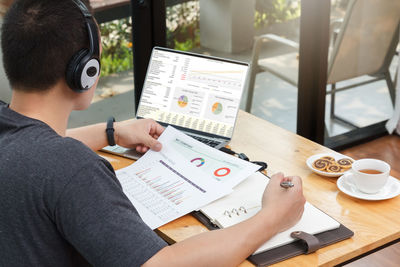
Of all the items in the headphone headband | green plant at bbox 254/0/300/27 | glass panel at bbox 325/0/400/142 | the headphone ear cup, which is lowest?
glass panel at bbox 325/0/400/142

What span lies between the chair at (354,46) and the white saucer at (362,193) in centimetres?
149

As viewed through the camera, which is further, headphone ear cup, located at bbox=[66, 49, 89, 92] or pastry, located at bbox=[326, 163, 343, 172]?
pastry, located at bbox=[326, 163, 343, 172]

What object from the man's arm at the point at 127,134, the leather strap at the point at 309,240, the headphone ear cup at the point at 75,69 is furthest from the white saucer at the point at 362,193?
the headphone ear cup at the point at 75,69

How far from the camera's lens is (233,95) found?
1893mm

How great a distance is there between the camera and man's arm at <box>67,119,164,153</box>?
5.96ft

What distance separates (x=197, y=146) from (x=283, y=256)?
0.54m

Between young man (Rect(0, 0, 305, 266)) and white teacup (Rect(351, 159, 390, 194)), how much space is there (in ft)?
1.19

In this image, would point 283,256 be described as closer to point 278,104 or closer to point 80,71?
point 80,71

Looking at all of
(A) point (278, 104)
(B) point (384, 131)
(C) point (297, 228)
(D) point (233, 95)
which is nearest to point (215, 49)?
(A) point (278, 104)

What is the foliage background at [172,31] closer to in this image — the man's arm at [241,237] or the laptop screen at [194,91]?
the laptop screen at [194,91]

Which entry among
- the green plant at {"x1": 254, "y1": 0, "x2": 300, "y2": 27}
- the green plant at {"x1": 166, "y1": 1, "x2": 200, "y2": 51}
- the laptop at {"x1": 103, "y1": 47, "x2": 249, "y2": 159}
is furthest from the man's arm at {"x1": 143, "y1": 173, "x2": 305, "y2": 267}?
the green plant at {"x1": 166, "y1": 1, "x2": 200, "y2": 51}

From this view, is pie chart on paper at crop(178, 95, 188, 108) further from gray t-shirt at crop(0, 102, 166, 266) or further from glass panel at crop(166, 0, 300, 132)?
glass panel at crop(166, 0, 300, 132)

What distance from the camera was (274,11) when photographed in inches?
119

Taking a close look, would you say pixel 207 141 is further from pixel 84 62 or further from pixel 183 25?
pixel 183 25
